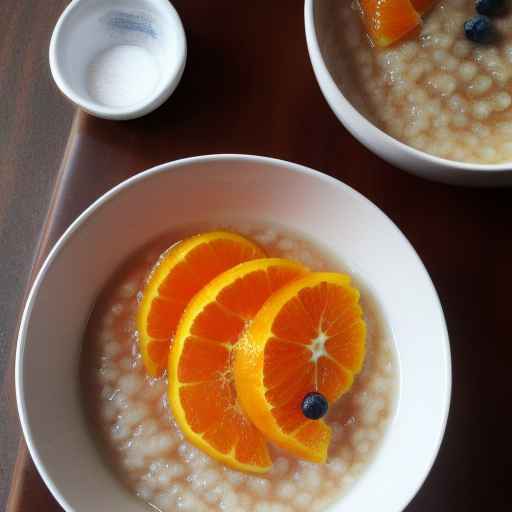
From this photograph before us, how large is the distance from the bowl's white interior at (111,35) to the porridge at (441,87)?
0.68 feet

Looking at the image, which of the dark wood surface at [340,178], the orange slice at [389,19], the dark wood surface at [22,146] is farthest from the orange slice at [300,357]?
the dark wood surface at [22,146]

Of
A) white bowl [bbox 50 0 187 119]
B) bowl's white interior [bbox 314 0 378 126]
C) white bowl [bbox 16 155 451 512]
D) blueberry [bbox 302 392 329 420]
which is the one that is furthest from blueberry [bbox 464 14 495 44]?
blueberry [bbox 302 392 329 420]

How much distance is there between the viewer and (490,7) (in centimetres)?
81

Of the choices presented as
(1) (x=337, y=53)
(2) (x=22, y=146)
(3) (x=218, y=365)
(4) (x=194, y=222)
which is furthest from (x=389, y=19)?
(2) (x=22, y=146)

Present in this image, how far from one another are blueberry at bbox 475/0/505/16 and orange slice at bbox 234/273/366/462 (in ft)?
1.16

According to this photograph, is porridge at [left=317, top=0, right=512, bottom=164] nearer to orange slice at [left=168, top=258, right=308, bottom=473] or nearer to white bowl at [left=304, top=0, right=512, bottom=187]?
white bowl at [left=304, top=0, right=512, bottom=187]

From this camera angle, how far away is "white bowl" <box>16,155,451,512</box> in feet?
2.47

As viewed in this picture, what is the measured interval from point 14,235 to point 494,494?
0.77 meters

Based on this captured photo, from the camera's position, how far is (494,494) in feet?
2.74

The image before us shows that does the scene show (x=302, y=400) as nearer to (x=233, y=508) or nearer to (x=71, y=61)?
(x=233, y=508)

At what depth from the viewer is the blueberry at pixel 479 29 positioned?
0.81m

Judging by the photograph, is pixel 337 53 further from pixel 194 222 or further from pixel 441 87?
pixel 194 222

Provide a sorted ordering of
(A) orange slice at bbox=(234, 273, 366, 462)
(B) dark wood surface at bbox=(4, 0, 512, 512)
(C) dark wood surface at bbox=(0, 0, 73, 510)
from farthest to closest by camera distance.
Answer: (C) dark wood surface at bbox=(0, 0, 73, 510)
(B) dark wood surface at bbox=(4, 0, 512, 512)
(A) orange slice at bbox=(234, 273, 366, 462)

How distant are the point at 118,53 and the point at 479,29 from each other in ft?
1.52
